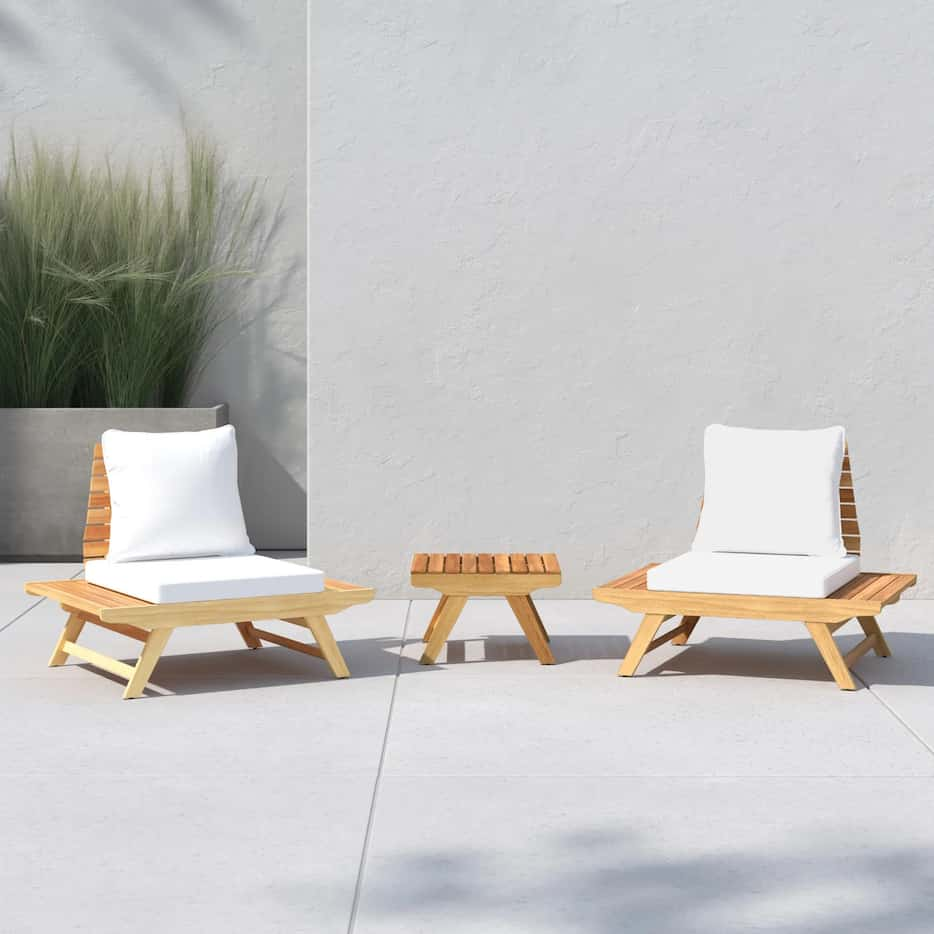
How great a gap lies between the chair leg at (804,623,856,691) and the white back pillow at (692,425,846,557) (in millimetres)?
560

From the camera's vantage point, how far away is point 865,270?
636 centimetres

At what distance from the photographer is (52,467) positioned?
24.7ft

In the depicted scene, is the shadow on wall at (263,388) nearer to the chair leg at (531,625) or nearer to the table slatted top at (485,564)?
the table slatted top at (485,564)

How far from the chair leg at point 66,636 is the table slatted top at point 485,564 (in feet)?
3.85

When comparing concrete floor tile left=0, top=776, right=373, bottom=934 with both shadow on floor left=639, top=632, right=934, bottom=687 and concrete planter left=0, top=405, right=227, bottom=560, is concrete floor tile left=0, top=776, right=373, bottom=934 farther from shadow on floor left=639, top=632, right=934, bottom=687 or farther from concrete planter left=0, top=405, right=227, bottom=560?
concrete planter left=0, top=405, right=227, bottom=560

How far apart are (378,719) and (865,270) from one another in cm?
335

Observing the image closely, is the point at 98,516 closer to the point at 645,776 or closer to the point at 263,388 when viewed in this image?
the point at 645,776

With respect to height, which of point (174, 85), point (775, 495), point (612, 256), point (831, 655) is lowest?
point (831, 655)

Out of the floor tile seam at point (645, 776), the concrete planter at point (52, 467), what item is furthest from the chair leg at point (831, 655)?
the concrete planter at point (52, 467)

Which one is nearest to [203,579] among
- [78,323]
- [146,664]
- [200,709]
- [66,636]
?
[146,664]

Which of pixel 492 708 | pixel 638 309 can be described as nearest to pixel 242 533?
pixel 492 708

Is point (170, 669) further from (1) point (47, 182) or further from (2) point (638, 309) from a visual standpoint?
(1) point (47, 182)

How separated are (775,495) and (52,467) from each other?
158 inches

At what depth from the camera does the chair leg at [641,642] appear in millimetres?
4781
